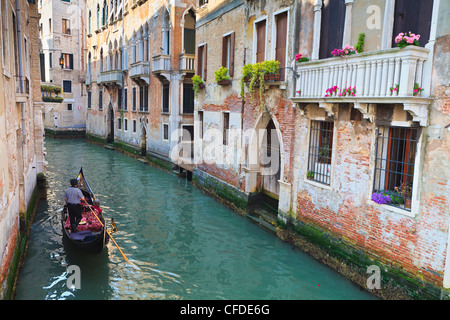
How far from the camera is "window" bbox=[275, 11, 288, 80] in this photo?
7910mm

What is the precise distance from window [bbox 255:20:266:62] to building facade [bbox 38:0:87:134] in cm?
2117

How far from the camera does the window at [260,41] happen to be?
8711 mm

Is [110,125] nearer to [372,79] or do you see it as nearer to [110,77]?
[110,77]

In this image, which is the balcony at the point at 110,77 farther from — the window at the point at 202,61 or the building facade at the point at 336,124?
the window at the point at 202,61

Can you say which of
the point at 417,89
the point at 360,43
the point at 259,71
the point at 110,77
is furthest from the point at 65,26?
the point at 417,89

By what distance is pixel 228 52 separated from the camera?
35.0 ft

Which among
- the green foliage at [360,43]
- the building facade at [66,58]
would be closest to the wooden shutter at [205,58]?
the green foliage at [360,43]

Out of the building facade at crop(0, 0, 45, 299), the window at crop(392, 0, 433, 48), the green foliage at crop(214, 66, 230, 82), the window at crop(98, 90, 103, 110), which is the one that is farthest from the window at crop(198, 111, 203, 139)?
the window at crop(98, 90, 103, 110)

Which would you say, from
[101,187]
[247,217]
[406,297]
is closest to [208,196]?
[247,217]

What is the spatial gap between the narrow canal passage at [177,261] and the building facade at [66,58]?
18.1 m

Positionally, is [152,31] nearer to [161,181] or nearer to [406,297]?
[161,181]

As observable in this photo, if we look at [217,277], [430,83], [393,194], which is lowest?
[217,277]

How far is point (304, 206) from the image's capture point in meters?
7.31

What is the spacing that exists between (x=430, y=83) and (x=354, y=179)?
6.21 feet
